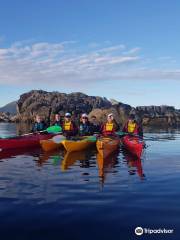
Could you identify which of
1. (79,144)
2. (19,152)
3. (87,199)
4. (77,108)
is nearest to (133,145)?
(79,144)

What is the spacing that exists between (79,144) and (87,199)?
11431 mm

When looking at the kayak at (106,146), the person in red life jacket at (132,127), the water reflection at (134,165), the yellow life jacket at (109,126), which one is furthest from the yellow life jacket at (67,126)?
the water reflection at (134,165)

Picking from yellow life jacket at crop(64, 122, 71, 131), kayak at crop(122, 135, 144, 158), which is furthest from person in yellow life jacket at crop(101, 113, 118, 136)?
yellow life jacket at crop(64, 122, 71, 131)

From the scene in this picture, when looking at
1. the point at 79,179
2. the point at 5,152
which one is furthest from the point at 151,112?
the point at 79,179

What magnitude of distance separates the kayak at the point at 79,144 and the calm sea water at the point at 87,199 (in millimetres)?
3772

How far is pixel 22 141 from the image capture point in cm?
2319

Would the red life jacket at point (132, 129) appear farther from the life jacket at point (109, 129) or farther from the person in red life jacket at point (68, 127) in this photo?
the person in red life jacket at point (68, 127)

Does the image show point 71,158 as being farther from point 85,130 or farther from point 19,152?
point 85,130

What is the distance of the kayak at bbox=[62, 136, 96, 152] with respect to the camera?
69.0 ft

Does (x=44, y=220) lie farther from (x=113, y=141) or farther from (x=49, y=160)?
(x=113, y=141)

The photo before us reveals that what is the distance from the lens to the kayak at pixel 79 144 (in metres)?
21.0

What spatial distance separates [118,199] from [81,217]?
6.20 ft

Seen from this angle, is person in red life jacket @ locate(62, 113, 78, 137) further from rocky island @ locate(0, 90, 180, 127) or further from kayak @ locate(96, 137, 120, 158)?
rocky island @ locate(0, 90, 180, 127)

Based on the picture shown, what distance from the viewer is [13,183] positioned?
39.9ft
